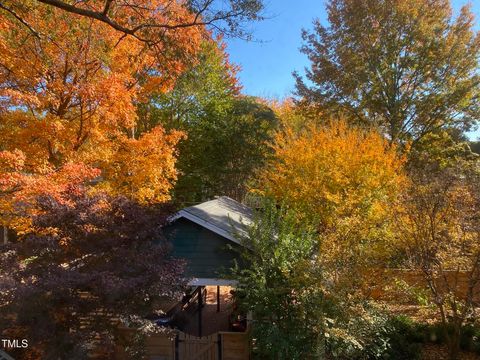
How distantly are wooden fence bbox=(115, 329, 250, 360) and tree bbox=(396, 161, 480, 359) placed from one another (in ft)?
Result: 14.5

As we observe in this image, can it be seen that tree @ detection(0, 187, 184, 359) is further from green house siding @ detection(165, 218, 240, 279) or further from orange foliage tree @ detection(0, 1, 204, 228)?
green house siding @ detection(165, 218, 240, 279)

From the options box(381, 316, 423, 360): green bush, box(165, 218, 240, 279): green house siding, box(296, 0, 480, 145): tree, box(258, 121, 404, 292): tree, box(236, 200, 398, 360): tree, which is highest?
box(296, 0, 480, 145): tree

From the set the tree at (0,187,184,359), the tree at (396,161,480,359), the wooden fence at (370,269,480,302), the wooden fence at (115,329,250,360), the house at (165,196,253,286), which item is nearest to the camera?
the tree at (0,187,184,359)

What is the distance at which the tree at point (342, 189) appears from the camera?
862cm

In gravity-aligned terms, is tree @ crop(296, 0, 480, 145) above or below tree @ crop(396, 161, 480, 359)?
above

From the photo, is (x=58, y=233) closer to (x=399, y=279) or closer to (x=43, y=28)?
(x=43, y=28)

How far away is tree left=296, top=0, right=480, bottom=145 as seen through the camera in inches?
689

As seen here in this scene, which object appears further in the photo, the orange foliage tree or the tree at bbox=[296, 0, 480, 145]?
the tree at bbox=[296, 0, 480, 145]

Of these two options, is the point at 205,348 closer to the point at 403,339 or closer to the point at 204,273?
the point at 204,273

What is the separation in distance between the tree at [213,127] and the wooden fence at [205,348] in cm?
1547

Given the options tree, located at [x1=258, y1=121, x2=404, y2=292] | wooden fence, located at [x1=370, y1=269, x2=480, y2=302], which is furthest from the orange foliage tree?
wooden fence, located at [x1=370, y1=269, x2=480, y2=302]

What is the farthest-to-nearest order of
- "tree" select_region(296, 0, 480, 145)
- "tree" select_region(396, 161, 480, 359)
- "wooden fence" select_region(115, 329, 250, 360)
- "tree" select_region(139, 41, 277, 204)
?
"tree" select_region(139, 41, 277, 204)
"tree" select_region(296, 0, 480, 145)
"wooden fence" select_region(115, 329, 250, 360)
"tree" select_region(396, 161, 480, 359)

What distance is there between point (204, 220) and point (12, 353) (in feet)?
Answer: 16.2

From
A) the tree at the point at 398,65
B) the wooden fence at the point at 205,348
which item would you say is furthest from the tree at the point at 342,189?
Answer: the tree at the point at 398,65
